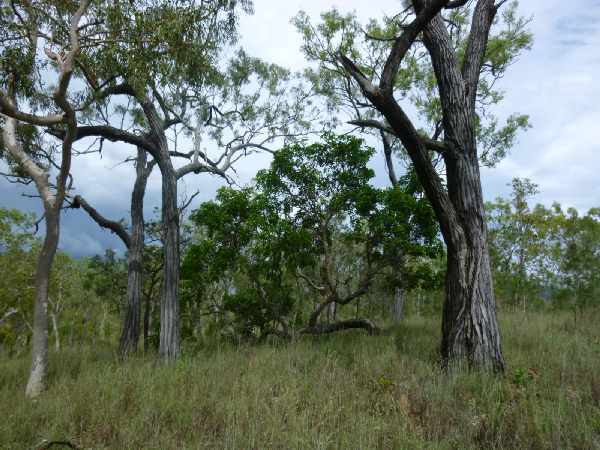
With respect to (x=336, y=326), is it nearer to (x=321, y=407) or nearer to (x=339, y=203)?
(x=339, y=203)

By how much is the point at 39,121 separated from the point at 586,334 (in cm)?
1183

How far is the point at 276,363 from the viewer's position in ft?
21.5

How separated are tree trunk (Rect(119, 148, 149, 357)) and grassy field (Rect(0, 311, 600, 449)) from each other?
3712 mm

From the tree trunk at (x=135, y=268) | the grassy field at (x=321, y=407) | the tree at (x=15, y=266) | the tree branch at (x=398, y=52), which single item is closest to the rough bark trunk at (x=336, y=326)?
the grassy field at (x=321, y=407)

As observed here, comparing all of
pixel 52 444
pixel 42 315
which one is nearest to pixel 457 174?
pixel 52 444

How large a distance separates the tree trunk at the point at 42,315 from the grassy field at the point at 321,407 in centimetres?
29

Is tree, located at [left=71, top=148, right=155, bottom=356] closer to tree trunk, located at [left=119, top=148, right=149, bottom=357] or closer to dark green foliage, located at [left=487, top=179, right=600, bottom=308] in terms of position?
tree trunk, located at [left=119, top=148, right=149, bottom=357]

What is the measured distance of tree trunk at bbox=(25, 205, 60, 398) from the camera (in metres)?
6.14

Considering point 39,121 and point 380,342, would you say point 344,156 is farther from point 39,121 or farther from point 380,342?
point 39,121

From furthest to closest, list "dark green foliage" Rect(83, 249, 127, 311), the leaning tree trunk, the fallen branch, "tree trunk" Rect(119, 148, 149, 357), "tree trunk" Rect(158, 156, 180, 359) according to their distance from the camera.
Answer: "dark green foliage" Rect(83, 249, 127, 311) < "tree trunk" Rect(119, 148, 149, 357) < "tree trunk" Rect(158, 156, 180, 359) < the leaning tree trunk < the fallen branch

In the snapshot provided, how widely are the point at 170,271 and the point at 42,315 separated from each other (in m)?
2.95

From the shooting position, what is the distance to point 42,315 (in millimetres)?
6531

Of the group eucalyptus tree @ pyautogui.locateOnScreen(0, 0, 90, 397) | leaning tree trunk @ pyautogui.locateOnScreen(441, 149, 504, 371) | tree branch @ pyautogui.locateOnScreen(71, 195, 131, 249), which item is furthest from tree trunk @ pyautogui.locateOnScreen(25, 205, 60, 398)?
leaning tree trunk @ pyautogui.locateOnScreen(441, 149, 504, 371)

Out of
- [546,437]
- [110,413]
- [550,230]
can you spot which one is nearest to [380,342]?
[546,437]
